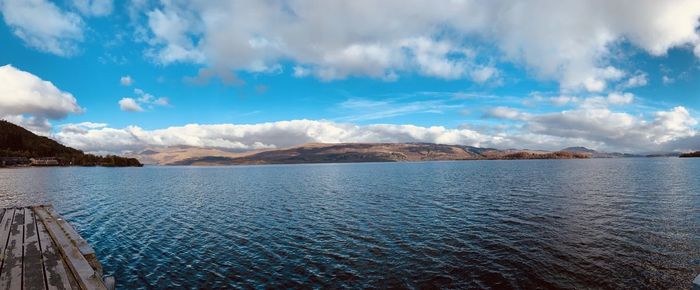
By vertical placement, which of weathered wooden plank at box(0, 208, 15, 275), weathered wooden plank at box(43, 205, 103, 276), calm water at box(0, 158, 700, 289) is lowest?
calm water at box(0, 158, 700, 289)

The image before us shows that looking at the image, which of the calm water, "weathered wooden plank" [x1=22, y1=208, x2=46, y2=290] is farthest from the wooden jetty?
the calm water

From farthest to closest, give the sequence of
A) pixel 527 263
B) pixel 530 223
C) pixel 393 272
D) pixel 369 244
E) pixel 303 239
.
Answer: pixel 530 223 → pixel 303 239 → pixel 369 244 → pixel 527 263 → pixel 393 272

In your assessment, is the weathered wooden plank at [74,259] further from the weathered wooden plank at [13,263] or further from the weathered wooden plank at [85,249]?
the weathered wooden plank at [13,263]

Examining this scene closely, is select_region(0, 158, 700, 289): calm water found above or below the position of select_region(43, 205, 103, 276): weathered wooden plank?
below

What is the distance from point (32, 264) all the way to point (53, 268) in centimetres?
209

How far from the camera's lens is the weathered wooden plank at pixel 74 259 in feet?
58.3

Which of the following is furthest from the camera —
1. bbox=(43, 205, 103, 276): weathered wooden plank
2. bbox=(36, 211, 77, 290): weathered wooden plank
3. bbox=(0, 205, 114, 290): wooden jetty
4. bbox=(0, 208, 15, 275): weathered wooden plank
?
bbox=(0, 208, 15, 275): weathered wooden plank

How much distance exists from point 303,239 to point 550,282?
2325cm

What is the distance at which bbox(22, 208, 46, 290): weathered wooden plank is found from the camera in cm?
1748

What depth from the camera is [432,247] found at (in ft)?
109

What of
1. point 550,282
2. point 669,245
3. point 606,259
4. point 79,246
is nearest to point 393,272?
point 550,282

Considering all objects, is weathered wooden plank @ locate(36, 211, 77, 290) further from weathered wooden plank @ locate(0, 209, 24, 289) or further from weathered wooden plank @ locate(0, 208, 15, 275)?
weathered wooden plank @ locate(0, 208, 15, 275)

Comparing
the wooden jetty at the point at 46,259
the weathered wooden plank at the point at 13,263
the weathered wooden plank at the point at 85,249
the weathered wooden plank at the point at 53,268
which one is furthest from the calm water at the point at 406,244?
the weathered wooden plank at the point at 13,263

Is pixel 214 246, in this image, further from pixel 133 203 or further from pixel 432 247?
pixel 133 203
